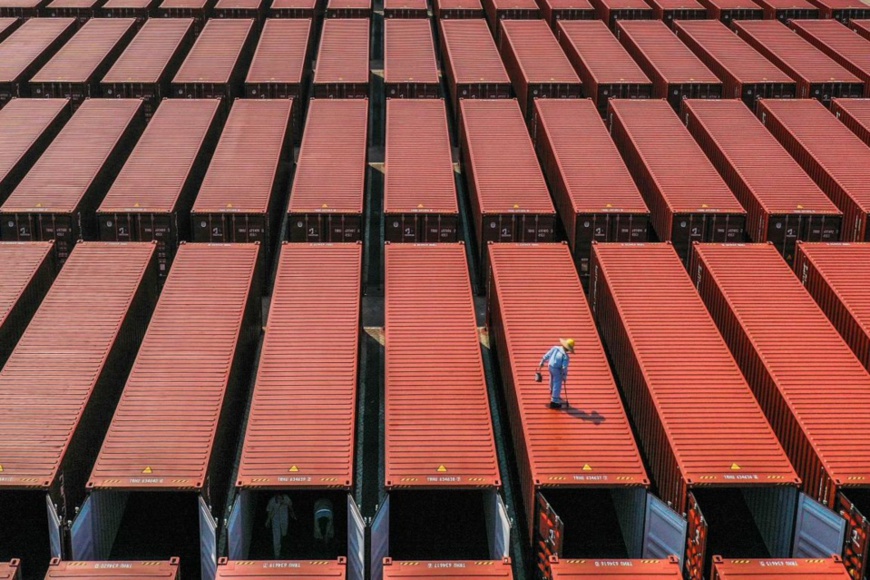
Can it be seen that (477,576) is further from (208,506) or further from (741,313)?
(741,313)

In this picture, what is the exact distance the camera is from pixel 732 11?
55.2 metres

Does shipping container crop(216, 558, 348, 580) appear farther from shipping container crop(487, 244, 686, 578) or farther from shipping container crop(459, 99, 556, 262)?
shipping container crop(459, 99, 556, 262)

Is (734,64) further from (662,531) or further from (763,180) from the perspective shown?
(662,531)

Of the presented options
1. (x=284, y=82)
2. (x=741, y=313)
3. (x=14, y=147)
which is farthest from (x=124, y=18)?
(x=741, y=313)

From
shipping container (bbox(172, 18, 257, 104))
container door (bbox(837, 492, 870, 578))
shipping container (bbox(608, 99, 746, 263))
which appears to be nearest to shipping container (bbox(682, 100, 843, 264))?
shipping container (bbox(608, 99, 746, 263))

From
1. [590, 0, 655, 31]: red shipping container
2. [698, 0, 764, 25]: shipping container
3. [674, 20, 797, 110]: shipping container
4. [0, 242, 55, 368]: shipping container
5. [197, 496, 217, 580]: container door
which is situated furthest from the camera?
[698, 0, 764, 25]: shipping container

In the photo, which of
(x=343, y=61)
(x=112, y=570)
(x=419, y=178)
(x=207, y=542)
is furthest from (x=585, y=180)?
(x=112, y=570)

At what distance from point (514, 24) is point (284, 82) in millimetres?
15939

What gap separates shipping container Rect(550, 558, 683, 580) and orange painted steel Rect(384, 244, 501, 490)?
244 centimetres

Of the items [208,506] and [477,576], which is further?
[208,506]

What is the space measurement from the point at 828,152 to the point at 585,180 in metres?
10.2

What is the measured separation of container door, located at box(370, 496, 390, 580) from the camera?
17875 millimetres

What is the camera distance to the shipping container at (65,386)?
61.8 ft

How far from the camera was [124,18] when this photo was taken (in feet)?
172
